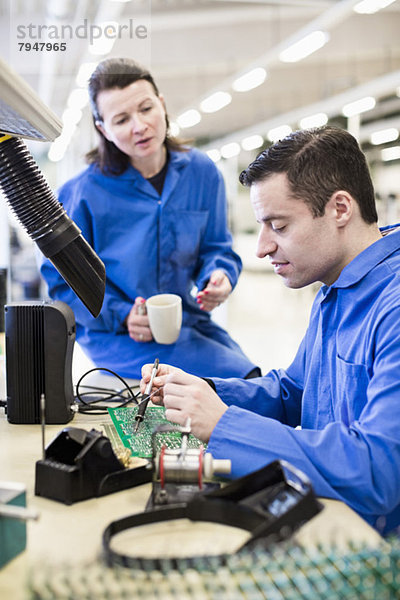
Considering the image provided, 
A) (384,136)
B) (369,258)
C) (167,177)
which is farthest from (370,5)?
(384,136)

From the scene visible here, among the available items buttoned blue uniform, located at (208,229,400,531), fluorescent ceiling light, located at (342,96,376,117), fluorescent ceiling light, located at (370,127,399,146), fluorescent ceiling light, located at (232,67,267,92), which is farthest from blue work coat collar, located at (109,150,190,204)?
fluorescent ceiling light, located at (370,127,399,146)

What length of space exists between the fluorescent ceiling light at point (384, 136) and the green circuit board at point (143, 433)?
26.7 feet

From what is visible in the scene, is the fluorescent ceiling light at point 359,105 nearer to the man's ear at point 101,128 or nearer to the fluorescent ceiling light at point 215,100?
the fluorescent ceiling light at point 215,100

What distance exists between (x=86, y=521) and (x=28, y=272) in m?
6.51

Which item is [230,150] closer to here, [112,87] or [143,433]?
[112,87]

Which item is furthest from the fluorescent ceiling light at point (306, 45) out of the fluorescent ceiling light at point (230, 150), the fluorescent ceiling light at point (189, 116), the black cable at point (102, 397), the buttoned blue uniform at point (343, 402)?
the fluorescent ceiling light at point (230, 150)

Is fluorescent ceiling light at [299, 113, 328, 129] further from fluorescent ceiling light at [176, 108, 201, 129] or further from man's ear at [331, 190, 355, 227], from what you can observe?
man's ear at [331, 190, 355, 227]

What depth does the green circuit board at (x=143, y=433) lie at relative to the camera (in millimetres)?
1251

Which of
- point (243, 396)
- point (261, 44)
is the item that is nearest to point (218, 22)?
point (261, 44)

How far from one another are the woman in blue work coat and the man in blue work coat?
1.91 ft

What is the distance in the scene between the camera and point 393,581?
0.61m

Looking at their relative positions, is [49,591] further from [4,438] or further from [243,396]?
[243,396]

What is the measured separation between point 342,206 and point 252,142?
30.7 feet

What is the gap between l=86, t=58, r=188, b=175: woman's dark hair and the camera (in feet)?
6.69
